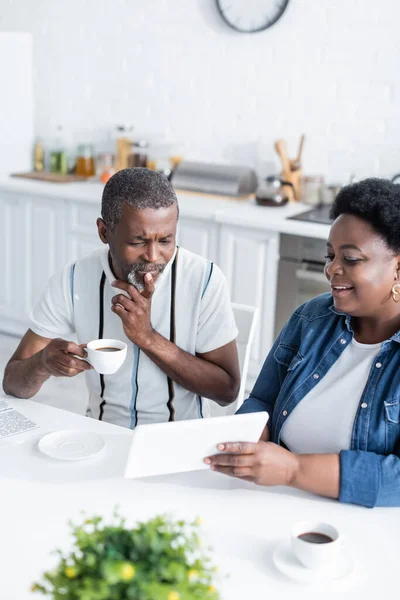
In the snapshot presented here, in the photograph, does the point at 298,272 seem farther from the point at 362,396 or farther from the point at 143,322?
the point at 362,396

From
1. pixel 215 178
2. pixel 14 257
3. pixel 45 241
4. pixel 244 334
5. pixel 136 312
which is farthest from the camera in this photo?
pixel 14 257

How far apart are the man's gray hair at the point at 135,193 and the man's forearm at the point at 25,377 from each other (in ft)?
1.24

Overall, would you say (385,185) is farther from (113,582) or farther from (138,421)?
(113,582)

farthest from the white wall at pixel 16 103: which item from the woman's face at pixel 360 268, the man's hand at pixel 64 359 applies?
the woman's face at pixel 360 268

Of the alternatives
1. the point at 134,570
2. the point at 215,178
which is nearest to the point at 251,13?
the point at 215,178

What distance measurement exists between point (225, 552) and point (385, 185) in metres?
0.81

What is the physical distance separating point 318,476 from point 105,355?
502mm

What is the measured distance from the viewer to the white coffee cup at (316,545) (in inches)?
49.2

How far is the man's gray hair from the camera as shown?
1865mm

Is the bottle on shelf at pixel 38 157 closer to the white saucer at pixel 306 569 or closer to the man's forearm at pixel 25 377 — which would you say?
the man's forearm at pixel 25 377

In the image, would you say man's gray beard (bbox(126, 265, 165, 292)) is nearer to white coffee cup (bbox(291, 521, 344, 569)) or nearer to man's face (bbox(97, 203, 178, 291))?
man's face (bbox(97, 203, 178, 291))

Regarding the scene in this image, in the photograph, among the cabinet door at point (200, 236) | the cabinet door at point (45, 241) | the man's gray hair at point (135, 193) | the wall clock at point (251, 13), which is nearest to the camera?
the man's gray hair at point (135, 193)

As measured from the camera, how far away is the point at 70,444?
1.69m

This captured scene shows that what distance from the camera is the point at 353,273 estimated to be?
5.34ft
